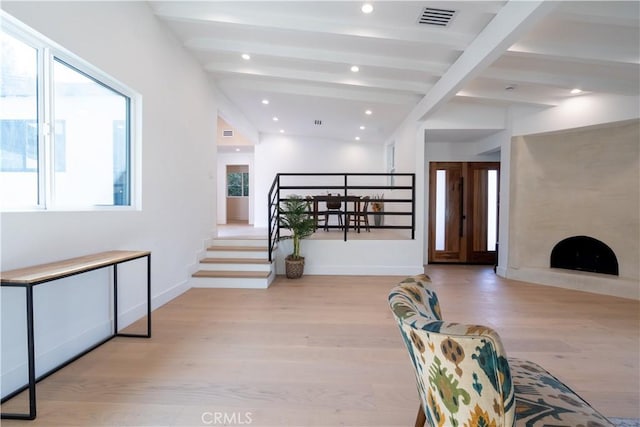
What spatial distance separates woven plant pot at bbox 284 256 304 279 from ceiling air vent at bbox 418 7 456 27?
3.58 meters

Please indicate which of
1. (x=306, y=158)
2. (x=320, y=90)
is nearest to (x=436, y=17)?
(x=320, y=90)

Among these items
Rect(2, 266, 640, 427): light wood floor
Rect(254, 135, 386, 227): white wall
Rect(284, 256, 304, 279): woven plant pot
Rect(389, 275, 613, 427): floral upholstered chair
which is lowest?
Rect(2, 266, 640, 427): light wood floor

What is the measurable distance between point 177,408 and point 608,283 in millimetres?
5611

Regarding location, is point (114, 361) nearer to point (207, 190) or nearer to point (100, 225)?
point (100, 225)

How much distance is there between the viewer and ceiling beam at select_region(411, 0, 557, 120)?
2345 millimetres

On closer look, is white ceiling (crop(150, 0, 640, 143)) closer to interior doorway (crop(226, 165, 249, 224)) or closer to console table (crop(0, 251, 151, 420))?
console table (crop(0, 251, 151, 420))

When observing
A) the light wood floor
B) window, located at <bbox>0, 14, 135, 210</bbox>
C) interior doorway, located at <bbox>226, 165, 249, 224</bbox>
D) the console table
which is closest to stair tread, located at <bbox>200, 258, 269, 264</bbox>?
the light wood floor

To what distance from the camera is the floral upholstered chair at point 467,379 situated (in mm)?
762

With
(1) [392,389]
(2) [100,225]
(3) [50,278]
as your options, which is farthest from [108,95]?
(1) [392,389]

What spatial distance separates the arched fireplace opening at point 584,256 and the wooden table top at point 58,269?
6.20 meters

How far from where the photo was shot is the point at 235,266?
177 inches

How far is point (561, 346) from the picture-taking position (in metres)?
2.54

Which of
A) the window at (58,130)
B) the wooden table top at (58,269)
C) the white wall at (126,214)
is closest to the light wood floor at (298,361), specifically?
the white wall at (126,214)

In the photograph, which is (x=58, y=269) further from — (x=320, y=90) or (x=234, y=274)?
(x=320, y=90)
